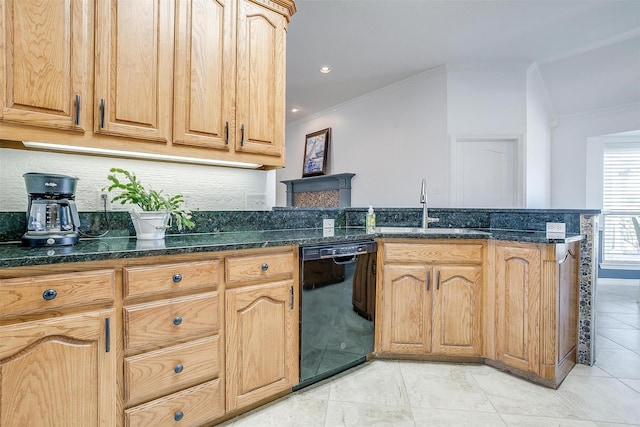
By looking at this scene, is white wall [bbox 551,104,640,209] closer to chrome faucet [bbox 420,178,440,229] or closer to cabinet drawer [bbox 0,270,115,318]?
chrome faucet [bbox 420,178,440,229]

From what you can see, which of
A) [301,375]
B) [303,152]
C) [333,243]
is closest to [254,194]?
[333,243]

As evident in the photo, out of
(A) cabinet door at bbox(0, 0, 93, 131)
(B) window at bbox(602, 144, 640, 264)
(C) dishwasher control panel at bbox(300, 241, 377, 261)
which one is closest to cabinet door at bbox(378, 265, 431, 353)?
(C) dishwasher control panel at bbox(300, 241, 377, 261)

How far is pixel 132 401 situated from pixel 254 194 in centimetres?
139

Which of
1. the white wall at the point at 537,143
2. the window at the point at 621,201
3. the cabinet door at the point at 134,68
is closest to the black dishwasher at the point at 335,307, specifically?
the cabinet door at the point at 134,68

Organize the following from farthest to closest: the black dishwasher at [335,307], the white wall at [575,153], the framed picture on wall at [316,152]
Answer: the framed picture on wall at [316,152], the white wall at [575,153], the black dishwasher at [335,307]

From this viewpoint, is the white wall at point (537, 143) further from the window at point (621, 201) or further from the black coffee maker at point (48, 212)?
the black coffee maker at point (48, 212)

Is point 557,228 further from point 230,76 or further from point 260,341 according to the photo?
point 230,76

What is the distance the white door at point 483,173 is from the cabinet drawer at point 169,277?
335cm

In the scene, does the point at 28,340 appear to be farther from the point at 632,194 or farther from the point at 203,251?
the point at 632,194

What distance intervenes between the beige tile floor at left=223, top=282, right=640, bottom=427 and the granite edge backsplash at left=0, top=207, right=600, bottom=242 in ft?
3.33

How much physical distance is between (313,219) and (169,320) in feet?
4.60

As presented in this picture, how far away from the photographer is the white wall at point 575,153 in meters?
→ 4.44

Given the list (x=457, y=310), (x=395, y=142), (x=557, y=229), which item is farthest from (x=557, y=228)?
(x=395, y=142)

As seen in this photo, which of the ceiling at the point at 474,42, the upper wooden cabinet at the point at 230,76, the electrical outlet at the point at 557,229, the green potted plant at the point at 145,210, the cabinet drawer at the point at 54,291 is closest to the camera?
the cabinet drawer at the point at 54,291
